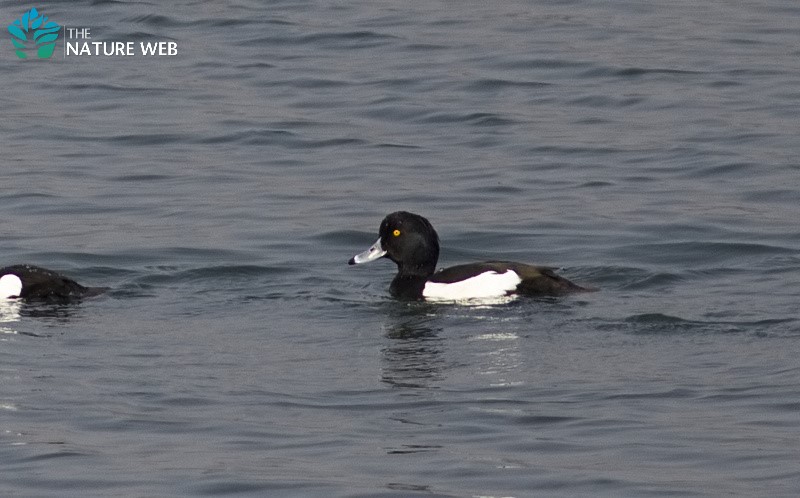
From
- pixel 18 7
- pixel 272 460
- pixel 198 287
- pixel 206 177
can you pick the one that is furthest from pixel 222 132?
pixel 272 460

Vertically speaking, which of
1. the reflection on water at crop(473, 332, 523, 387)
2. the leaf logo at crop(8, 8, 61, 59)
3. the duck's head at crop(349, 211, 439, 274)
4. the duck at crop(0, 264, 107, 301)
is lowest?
the reflection on water at crop(473, 332, 523, 387)

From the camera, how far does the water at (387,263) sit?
8.59 m

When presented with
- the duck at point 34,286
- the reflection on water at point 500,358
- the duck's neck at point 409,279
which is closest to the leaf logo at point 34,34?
the duck at point 34,286

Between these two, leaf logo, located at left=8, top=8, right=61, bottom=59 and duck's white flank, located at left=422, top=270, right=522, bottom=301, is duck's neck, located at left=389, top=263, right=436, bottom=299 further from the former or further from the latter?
leaf logo, located at left=8, top=8, right=61, bottom=59

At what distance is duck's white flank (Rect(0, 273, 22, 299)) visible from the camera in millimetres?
12805

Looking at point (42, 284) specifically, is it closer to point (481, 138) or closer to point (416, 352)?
point (416, 352)

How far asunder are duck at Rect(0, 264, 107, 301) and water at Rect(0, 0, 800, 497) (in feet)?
0.67

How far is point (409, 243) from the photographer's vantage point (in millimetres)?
13531

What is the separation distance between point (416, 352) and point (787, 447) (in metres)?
3.29

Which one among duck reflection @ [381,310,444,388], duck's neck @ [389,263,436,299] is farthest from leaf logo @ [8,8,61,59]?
duck reflection @ [381,310,444,388]

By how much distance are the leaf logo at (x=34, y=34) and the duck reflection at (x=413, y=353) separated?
13.8m

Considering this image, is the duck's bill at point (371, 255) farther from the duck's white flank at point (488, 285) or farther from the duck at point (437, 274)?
the duck's white flank at point (488, 285)

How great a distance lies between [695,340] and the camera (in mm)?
11047

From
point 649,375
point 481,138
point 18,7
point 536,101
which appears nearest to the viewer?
point 649,375
